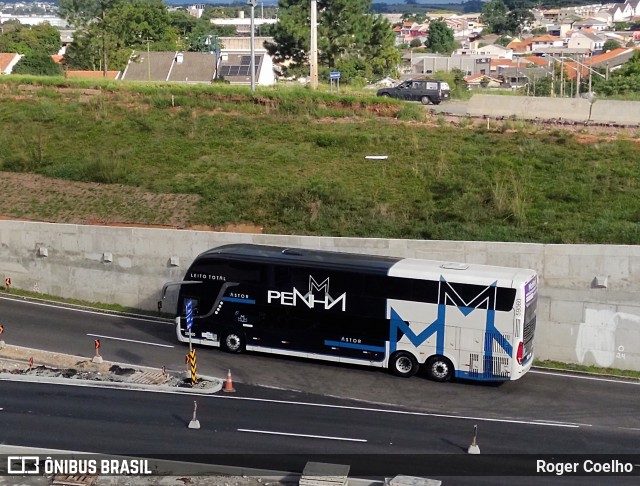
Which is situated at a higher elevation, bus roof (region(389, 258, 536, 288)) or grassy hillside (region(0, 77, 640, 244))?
grassy hillside (region(0, 77, 640, 244))

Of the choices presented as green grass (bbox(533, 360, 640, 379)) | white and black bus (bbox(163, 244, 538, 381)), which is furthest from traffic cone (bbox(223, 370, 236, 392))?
green grass (bbox(533, 360, 640, 379))

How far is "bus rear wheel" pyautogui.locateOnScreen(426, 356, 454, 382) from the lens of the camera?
27.3 m

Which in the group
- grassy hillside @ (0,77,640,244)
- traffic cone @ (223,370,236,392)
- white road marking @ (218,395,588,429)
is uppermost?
grassy hillside @ (0,77,640,244)

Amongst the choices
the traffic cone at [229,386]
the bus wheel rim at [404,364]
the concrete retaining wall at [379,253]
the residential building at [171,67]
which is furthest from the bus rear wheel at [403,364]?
the residential building at [171,67]

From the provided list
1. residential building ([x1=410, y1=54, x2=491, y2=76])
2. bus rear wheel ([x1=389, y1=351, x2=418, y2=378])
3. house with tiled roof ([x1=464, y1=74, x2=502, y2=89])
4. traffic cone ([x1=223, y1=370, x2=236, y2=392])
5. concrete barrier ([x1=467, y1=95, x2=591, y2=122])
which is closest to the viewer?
traffic cone ([x1=223, y1=370, x2=236, y2=392])

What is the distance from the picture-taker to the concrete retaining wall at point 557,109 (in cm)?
4753

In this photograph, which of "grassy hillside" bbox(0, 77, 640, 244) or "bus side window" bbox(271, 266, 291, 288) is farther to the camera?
"grassy hillside" bbox(0, 77, 640, 244)

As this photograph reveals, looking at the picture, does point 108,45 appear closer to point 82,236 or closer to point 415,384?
point 82,236

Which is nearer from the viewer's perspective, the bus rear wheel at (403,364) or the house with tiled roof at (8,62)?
the bus rear wheel at (403,364)

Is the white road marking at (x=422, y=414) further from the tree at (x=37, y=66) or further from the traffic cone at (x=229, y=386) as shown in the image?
the tree at (x=37, y=66)

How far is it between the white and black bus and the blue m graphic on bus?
0.10 feet

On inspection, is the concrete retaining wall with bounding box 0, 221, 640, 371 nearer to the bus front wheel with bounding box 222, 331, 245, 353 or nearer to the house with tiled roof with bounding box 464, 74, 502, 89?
the bus front wheel with bounding box 222, 331, 245, 353

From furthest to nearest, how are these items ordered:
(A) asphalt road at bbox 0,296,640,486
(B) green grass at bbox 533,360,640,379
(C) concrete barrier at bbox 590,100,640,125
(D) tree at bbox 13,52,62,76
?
1. (D) tree at bbox 13,52,62,76
2. (C) concrete barrier at bbox 590,100,640,125
3. (B) green grass at bbox 533,360,640,379
4. (A) asphalt road at bbox 0,296,640,486

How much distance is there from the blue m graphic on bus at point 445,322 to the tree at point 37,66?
2776 inches
